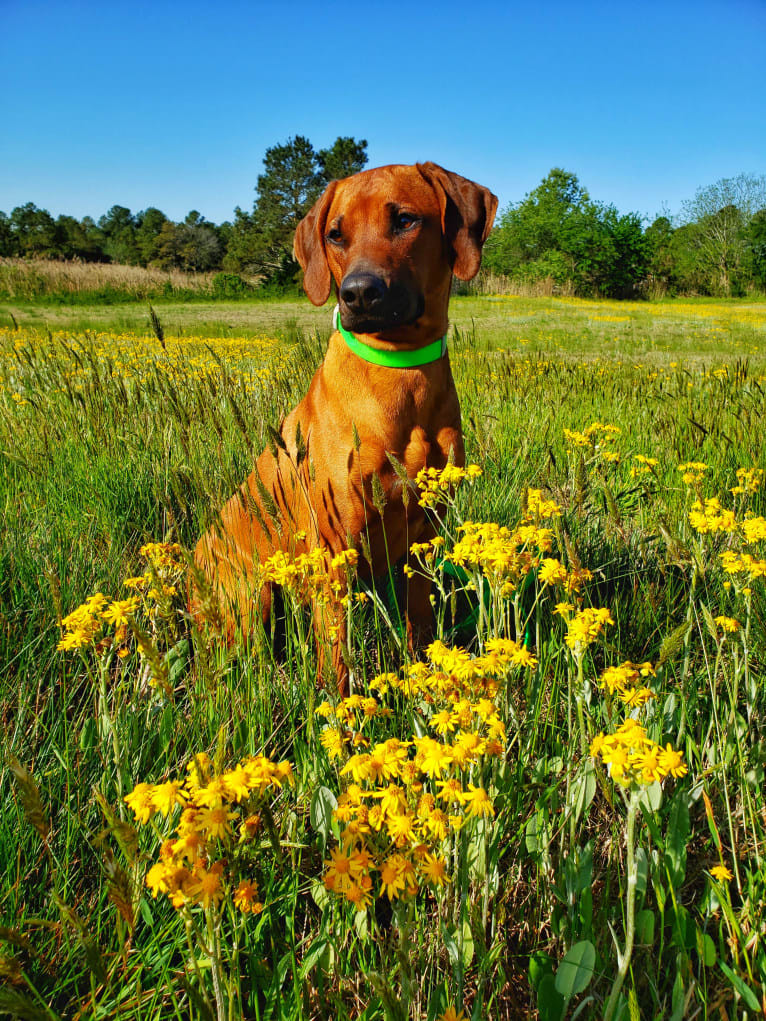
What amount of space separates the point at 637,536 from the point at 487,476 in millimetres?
731

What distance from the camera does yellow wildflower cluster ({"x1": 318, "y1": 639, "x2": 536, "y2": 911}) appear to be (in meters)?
0.71

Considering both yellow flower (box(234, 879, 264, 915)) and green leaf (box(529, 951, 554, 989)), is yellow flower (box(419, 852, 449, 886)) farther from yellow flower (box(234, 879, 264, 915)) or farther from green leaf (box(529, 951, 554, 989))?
green leaf (box(529, 951, 554, 989))

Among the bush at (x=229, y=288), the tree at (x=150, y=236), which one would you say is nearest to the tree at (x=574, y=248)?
the bush at (x=229, y=288)

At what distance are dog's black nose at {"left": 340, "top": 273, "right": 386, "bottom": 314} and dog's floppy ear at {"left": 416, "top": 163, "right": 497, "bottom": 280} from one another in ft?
1.62

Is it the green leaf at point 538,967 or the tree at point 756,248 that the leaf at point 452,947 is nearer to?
the green leaf at point 538,967

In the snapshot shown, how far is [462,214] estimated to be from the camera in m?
2.46

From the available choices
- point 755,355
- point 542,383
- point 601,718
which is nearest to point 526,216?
point 755,355

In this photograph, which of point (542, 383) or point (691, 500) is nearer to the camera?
point (691, 500)

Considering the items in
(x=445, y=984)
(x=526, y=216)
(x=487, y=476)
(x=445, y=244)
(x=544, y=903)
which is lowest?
(x=544, y=903)

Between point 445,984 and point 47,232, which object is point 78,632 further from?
point 47,232

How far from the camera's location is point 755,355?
9719 millimetres

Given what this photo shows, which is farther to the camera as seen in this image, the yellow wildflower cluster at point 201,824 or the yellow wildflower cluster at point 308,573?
the yellow wildflower cluster at point 308,573

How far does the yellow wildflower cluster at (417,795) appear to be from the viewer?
715 mm

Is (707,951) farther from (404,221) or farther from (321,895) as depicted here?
(404,221)
